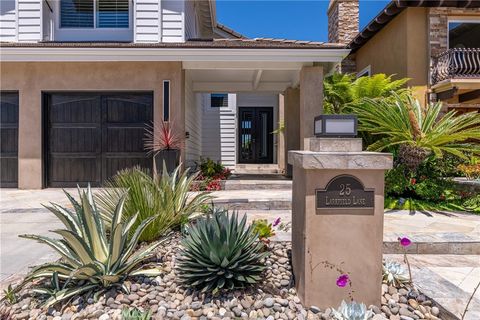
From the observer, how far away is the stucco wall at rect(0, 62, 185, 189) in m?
8.42

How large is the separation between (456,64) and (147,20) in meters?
9.08

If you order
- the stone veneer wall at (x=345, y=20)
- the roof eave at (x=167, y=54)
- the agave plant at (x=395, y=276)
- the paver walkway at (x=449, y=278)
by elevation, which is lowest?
the paver walkway at (x=449, y=278)

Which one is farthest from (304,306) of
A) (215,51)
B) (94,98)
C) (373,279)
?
(94,98)

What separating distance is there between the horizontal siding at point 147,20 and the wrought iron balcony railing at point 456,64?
8.42 meters

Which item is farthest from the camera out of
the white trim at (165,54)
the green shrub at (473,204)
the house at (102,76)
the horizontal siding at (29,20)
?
the horizontal siding at (29,20)

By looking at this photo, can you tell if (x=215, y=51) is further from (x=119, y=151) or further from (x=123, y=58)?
(x=119, y=151)

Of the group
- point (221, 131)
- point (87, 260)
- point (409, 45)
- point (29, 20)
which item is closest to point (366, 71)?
point (409, 45)

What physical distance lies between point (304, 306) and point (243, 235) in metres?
0.76

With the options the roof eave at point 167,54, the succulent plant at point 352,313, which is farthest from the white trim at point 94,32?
the succulent plant at point 352,313

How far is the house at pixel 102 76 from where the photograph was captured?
311 inches

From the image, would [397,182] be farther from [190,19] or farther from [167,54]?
[190,19]

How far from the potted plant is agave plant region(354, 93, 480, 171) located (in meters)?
4.25

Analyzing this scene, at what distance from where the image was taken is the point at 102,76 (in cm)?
848

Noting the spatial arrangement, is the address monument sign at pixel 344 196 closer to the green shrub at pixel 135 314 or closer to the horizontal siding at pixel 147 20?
the green shrub at pixel 135 314
